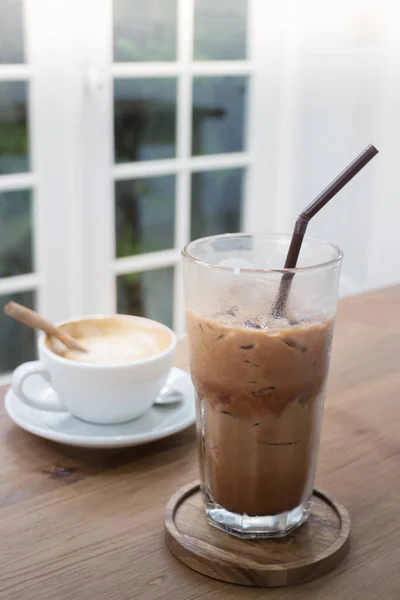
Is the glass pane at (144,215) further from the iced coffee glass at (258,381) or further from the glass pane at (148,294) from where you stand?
the iced coffee glass at (258,381)

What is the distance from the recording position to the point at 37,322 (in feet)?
2.89

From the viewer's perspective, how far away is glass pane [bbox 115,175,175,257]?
2.48m

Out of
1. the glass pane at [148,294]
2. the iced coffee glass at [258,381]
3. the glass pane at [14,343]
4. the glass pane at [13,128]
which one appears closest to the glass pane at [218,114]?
the glass pane at [148,294]

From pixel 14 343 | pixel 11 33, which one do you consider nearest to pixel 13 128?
pixel 11 33

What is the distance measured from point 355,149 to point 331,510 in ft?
6.50

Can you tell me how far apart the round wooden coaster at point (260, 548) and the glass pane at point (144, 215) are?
5.93ft

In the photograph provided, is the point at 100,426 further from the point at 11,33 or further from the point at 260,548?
the point at 11,33

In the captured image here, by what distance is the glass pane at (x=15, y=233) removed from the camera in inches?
90.4

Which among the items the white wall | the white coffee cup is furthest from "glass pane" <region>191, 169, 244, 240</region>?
the white coffee cup

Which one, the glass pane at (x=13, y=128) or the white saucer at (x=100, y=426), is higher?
the glass pane at (x=13, y=128)

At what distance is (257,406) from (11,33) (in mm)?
1769

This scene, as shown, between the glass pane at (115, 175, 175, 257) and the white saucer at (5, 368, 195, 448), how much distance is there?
1572 millimetres

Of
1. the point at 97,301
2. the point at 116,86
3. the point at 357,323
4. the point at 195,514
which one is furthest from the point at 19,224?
the point at 195,514

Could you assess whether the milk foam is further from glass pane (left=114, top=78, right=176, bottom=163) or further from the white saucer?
glass pane (left=114, top=78, right=176, bottom=163)
